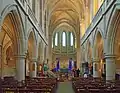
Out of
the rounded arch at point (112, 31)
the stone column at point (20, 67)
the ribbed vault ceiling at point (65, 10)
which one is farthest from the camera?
the ribbed vault ceiling at point (65, 10)

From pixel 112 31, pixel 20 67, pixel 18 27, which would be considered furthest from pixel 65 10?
pixel 20 67

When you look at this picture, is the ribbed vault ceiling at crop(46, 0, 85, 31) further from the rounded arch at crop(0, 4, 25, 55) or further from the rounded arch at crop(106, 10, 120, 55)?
the rounded arch at crop(0, 4, 25, 55)

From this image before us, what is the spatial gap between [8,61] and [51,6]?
14128mm

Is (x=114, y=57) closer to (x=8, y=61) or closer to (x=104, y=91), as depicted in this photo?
(x=104, y=91)

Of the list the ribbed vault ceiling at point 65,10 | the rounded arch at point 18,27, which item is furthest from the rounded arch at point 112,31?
the ribbed vault ceiling at point 65,10

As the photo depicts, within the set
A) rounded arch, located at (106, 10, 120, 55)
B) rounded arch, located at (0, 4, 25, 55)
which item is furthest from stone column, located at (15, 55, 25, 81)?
rounded arch, located at (106, 10, 120, 55)

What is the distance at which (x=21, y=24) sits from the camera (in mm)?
17266

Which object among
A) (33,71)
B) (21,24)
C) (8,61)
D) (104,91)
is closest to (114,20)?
(21,24)

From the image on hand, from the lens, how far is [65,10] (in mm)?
44875

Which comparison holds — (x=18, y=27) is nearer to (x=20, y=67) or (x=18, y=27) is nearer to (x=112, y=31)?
(x=20, y=67)

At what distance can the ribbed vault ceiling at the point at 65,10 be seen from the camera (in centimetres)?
3890

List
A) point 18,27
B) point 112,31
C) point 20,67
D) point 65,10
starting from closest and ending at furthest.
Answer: point 18,27 → point 112,31 → point 20,67 → point 65,10

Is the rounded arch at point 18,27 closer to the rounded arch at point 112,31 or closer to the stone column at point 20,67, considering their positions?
the stone column at point 20,67

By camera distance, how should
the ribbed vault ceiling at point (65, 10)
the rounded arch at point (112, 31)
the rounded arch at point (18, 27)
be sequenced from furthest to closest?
the ribbed vault ceiling at point (65, 10)
the rounded arch at point (112, 31)
the rounded arch at point (18, 27)
